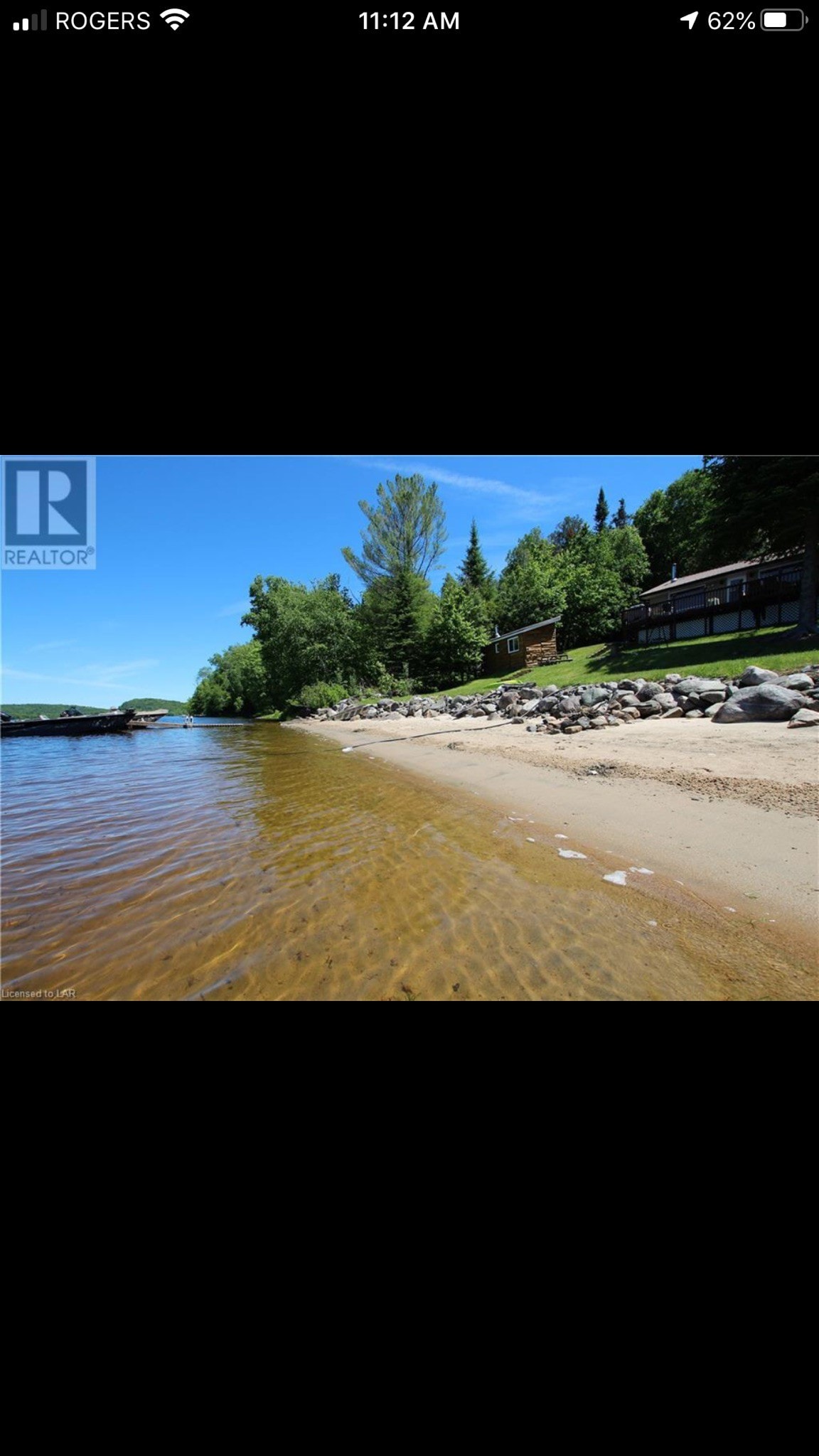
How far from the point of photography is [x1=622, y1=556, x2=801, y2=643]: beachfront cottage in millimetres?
18219

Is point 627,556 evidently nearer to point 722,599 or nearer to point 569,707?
point 722,599

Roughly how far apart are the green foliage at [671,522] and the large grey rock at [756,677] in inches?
1199

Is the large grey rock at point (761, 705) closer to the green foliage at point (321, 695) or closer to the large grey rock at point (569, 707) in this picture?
the large grey rock at point (569, 707)

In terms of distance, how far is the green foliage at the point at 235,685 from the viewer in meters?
36.5

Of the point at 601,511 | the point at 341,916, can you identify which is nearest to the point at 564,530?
the point at 601,511

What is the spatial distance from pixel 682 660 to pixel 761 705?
27.2 feet

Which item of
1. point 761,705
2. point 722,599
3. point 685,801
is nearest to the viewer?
point 685,801

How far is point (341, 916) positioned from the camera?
404 cm
